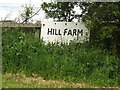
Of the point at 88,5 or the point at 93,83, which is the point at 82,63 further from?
the point at 88,5

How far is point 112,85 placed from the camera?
9312 millimetres

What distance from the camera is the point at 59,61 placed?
32.7 ft

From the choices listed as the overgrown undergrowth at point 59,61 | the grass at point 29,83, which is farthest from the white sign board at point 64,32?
the grass at point 29,83

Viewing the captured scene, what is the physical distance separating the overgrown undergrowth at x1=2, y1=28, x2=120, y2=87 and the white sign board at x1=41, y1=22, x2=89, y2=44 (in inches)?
16.9

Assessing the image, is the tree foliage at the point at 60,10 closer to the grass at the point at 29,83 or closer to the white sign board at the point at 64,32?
the white sign board at the point at 64,32

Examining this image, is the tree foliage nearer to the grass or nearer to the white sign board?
the white sign board

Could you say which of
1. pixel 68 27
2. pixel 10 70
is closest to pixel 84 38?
pixel 68 27

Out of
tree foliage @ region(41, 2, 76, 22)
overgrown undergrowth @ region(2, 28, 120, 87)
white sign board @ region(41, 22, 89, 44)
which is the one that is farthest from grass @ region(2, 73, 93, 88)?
tree foliage @ region(41, 2, 76, 22)

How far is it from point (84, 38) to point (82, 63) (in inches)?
58.1

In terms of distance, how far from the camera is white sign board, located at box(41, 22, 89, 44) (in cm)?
1134

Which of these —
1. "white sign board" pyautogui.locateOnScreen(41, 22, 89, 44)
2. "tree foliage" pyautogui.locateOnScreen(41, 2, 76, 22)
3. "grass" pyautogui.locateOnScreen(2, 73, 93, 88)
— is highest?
"tree foliage" pyautogui.locateOnScreen(41, 2, 76, 22)

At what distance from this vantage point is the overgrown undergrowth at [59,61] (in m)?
9.48

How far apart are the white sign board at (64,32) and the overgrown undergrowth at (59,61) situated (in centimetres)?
43

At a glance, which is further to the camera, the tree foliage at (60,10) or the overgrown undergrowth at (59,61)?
the tree foliage at (60,10)
